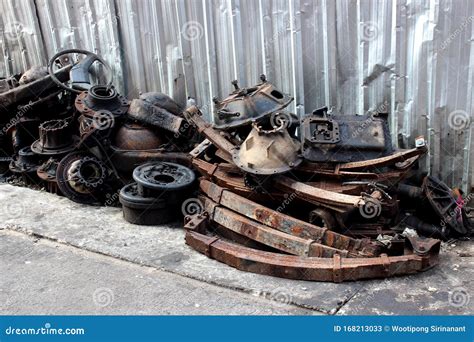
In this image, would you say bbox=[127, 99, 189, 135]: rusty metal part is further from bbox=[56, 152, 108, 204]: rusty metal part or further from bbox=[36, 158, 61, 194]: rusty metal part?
bbox=[36, 158, 61, 194]: rusty metal part

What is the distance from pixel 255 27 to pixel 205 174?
5.55ft

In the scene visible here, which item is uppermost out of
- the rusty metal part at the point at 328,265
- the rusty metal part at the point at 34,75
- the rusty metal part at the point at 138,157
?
the rusty metal part at the point at 34,75

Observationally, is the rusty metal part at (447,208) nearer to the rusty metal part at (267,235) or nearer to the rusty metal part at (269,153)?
the rusty metal part at (267,235)

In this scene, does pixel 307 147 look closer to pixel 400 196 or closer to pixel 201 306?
pixel 400 196

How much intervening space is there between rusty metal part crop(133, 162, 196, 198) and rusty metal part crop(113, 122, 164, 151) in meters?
0.41

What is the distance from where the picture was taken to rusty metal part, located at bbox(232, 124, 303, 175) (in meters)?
4.31

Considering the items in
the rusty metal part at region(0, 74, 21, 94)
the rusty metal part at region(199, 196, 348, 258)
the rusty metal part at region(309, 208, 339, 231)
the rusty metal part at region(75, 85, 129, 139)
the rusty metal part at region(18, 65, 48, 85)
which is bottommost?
the rusty metal part at region(199, 196, 348, 258)

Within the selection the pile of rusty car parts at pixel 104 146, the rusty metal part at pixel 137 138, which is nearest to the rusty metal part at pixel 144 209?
the pile of rusty car parts at pixel 104 146

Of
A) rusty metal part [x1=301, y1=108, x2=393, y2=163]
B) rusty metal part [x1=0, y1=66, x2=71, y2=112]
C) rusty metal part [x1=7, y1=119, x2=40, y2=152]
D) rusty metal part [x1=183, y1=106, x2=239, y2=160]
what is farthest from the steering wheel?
rusty metal part [x1=301, y1=108, x2=393, y2=163]

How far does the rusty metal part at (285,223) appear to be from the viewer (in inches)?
156

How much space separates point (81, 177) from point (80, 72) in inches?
63.5

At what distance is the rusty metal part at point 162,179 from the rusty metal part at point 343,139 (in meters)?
1.30

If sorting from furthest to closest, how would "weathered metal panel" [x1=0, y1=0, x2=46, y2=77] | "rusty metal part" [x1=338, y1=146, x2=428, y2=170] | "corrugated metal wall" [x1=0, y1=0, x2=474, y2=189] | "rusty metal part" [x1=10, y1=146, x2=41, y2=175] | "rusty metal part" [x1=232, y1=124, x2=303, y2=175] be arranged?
"weathered metal panel" [x1=0, y1=0, x2=46, y2=77] < "rusty metal part" [x1=10, y1=146, x2=41, y2=175] < "corrugated metal wall" [x1=0, y1=0, x2=474, y2=189] < "rusty metal part" [x1=232, y1=124, x2=303, y2=175] < "rusty metal part" [x1=338, y1=146, x2=428, y2=170]

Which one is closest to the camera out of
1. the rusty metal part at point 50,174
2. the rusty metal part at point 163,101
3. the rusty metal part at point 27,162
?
the rusty metal part at point 163,101
